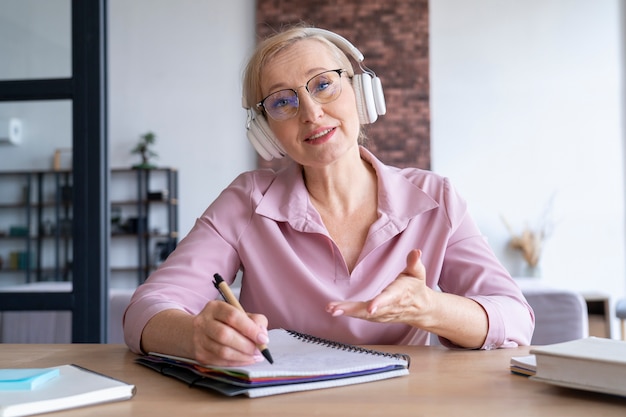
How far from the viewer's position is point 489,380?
955mm

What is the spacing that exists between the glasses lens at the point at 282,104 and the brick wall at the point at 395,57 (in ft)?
16.8

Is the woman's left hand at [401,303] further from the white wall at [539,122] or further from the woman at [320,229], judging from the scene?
the white wall at [539,122]

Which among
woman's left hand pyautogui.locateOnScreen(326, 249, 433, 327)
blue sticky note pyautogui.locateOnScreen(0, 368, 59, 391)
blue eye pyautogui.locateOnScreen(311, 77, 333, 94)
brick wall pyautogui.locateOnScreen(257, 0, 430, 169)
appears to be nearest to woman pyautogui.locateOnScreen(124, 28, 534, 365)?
blue eye pyautogui.locateOnScreen(311, 77, 333, 94)

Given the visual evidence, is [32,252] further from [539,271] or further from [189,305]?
[539,271]

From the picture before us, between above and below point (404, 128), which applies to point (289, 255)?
below

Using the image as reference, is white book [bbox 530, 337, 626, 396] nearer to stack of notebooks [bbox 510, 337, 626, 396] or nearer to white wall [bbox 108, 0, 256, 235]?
stack of notebooks [bbox 510, 337, 626, 396]

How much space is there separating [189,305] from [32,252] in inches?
43.4

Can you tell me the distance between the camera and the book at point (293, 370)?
874 mm

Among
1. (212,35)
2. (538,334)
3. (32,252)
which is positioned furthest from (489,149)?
(32,252)

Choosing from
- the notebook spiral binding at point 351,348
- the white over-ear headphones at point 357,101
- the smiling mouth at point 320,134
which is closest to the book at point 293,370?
the notebook spiral binding at point 351,348

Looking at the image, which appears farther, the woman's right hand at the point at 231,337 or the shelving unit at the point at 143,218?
the shelving unit at the point at 143,218

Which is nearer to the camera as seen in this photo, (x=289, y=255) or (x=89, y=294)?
(x=289, y=255)

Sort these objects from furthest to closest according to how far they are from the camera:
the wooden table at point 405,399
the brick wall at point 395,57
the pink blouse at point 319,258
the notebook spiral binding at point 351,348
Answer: the brick wall at point 395,57 < the pink blouse at point 319,258 < the notebook spiral binding at point 351,348 < the wooden table at point 405,399

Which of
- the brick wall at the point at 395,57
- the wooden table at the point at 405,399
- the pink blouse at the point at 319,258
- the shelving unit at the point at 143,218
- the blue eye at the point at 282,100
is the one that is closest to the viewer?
the wooden table at the point at 405,399
